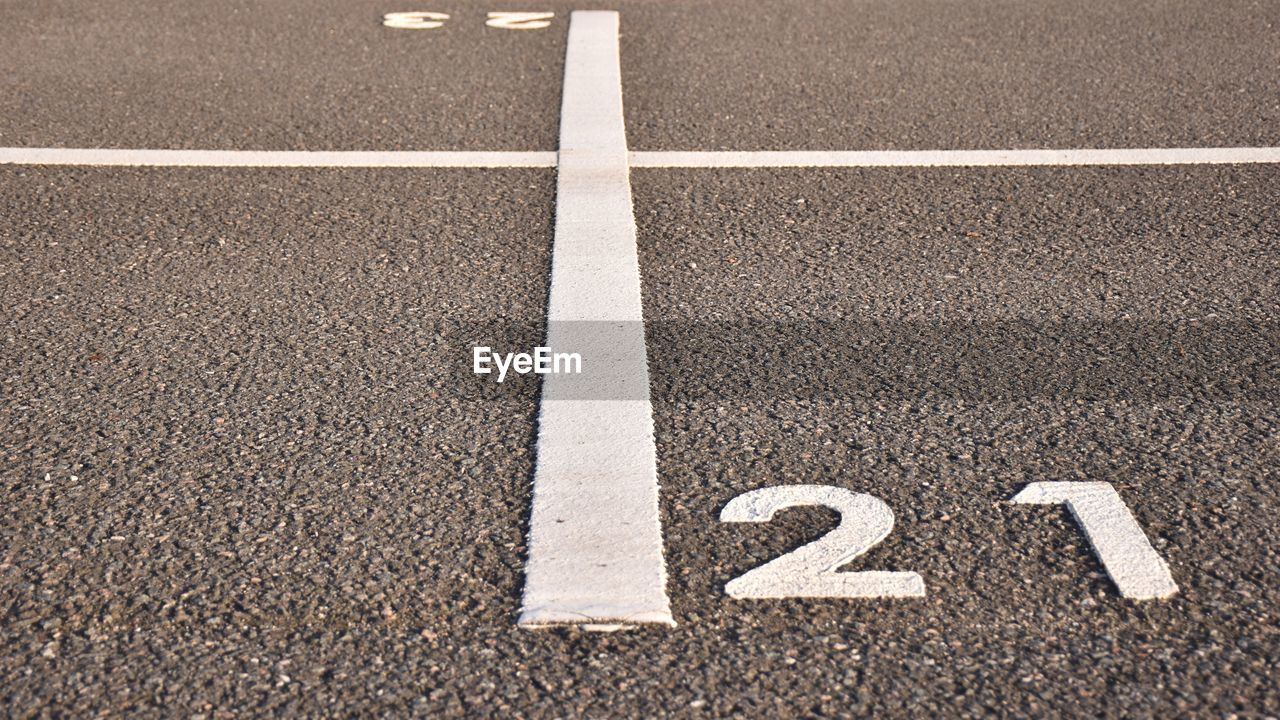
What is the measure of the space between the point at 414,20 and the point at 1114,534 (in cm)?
603

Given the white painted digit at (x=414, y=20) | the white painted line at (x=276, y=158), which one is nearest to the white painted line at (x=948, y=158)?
the white painted line at (x=276, y=158)

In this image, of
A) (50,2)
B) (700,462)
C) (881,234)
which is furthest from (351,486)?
(50,2)

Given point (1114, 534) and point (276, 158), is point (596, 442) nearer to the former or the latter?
point (1114, 534)

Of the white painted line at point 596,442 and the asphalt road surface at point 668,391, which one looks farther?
the white painted line at point 596,442

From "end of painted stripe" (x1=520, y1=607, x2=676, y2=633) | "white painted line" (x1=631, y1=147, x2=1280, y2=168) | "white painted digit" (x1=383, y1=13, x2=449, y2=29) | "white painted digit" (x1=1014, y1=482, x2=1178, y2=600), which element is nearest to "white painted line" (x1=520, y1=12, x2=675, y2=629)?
"end of painted stripe" (x1=520, y1=607, x2=676, y2=633)

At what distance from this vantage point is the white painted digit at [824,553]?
107 inches

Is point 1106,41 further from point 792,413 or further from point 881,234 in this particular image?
point 792,413

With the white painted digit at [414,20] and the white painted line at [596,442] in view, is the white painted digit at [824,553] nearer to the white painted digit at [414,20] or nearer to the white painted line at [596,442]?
the white painted line at [596,442]

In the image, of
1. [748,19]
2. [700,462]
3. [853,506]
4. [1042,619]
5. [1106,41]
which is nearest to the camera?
[1042,619]

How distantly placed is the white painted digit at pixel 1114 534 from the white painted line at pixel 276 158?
2884mm

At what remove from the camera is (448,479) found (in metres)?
3.13

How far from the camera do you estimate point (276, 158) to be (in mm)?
5520

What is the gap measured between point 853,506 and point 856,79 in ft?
13.4

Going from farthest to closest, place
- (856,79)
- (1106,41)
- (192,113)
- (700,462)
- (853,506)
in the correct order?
(1106,41)
(856,79)
(192,113)
(700,462)
(853,506)
